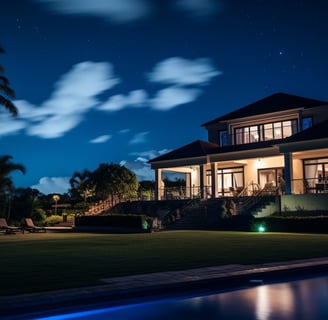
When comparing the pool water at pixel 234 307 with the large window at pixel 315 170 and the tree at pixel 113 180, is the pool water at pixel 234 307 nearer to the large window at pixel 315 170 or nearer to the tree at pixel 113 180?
the large window at pixel 315 170

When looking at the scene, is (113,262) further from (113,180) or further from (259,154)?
(113,180)

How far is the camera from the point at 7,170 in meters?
39.3

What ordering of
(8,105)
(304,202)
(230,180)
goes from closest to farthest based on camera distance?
(304,202)
(8,105)
(230,180)

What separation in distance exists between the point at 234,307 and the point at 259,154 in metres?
27.7

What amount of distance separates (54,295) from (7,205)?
36.0m

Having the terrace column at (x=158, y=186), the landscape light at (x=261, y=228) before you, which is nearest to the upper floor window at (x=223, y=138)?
the terrace column at (x=158, y=186)

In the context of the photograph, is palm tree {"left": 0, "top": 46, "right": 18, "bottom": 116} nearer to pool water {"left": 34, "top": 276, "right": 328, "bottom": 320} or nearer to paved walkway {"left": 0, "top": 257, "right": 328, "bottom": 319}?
paved walkway {"left": 0, "top": 257, "right": 328, "bottom": 319}

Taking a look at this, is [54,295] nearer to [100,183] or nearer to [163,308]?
[163,308]

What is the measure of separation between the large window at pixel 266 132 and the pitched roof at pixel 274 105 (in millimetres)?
1118

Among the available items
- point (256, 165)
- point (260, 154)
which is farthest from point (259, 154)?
point (256, 165)

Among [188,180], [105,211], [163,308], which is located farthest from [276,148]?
[163,308]

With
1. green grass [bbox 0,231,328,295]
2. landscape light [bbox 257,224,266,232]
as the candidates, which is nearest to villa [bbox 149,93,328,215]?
landscape light [bbox 257,224,266,232]

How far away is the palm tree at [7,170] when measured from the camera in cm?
3909

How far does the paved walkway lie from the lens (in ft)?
22.2
